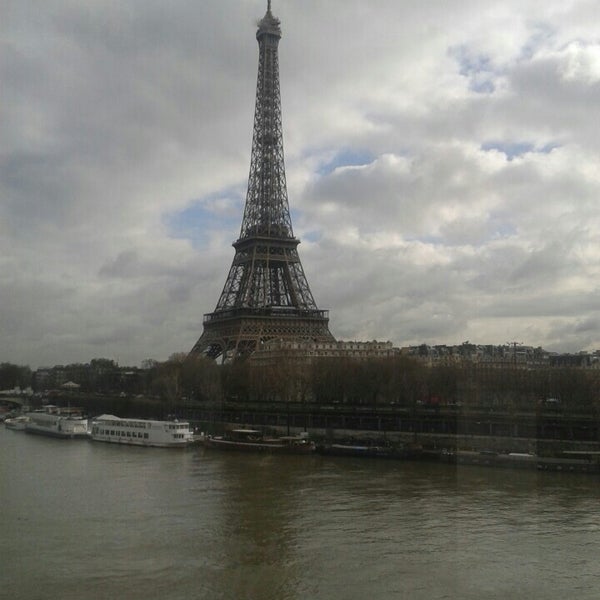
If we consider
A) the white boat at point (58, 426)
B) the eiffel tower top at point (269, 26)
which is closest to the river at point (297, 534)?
the white boat at point (58, 426)

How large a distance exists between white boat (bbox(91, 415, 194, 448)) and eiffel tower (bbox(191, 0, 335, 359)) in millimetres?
18319

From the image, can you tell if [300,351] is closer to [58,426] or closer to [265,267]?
[265,267]

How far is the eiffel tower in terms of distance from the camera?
57750mm

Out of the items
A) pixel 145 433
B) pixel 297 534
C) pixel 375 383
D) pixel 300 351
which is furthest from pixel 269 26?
pixel 297 534

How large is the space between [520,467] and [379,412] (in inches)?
465

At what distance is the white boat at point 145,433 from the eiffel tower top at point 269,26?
37980mm

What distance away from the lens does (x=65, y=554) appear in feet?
50.5

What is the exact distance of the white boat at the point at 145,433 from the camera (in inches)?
1399

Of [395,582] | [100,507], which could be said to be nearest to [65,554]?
[100,507]

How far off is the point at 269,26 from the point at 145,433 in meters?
40.4

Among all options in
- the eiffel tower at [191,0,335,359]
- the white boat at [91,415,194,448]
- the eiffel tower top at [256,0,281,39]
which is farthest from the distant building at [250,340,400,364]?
the eiffel tower top at [256,0,281,39]

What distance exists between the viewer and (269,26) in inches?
A: 2516

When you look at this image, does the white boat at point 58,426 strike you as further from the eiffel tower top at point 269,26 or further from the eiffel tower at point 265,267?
the eiffel tower top at point 269,26

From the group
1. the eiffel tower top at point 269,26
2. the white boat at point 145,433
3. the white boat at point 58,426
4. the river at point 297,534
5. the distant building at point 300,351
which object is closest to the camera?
the river at point 297,534
